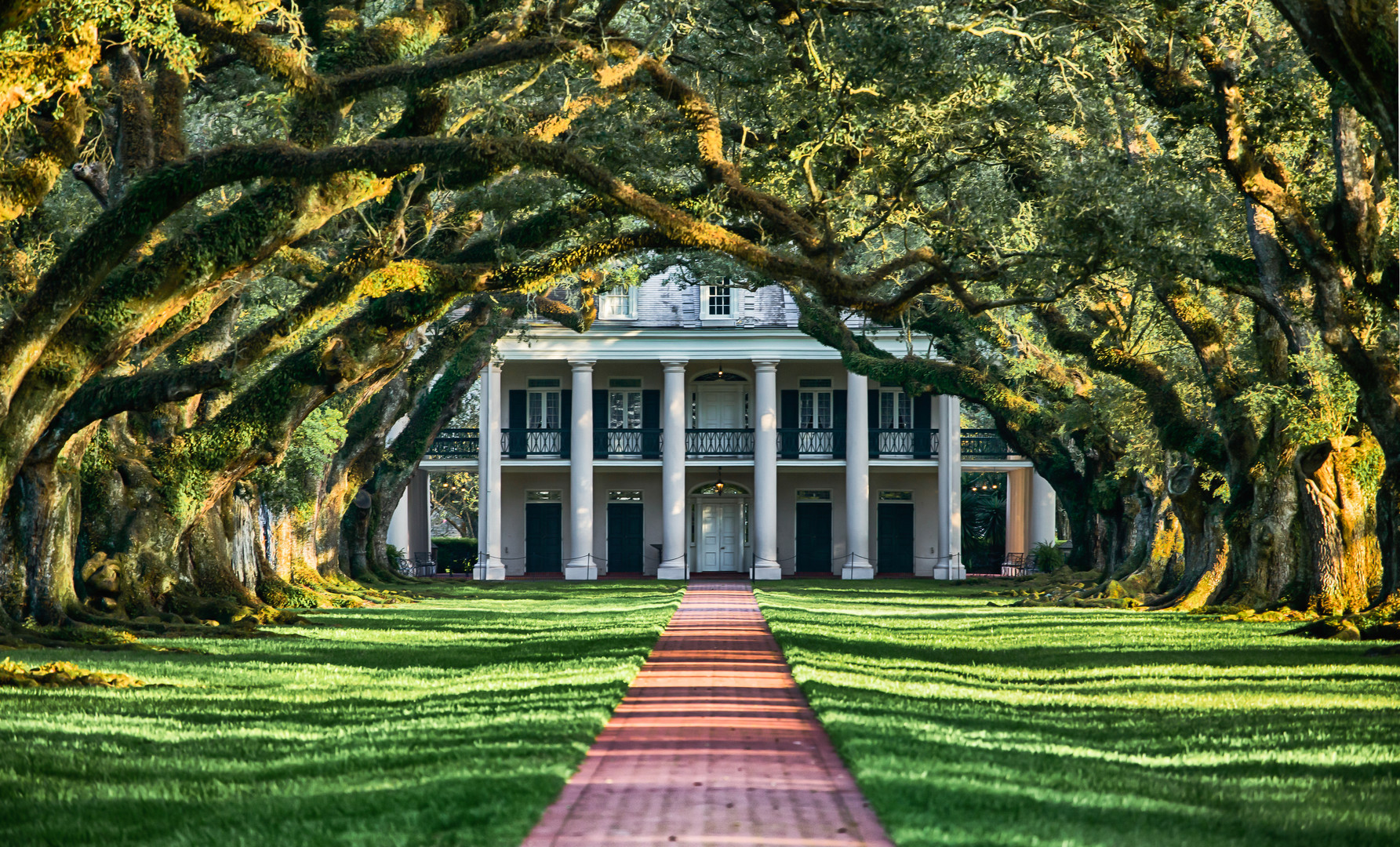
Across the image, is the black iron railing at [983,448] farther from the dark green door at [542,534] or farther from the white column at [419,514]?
the white column at [419,514]

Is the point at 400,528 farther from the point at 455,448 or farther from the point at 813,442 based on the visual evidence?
the point at 813,442

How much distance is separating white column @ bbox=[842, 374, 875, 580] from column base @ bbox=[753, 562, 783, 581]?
1896 mm

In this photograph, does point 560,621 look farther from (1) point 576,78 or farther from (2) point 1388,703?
(2) point 1388,703

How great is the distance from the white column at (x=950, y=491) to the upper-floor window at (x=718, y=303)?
6593mm

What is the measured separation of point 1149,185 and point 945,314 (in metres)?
13.3

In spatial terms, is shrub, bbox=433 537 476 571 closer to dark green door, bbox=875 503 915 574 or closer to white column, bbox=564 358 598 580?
white column, bbox=564 358 598 580

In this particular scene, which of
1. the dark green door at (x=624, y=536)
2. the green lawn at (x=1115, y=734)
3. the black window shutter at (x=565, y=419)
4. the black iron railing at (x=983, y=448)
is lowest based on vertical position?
the green lawn at (x=1115, y=734)

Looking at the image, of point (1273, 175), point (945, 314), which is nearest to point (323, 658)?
point (1273, 175)

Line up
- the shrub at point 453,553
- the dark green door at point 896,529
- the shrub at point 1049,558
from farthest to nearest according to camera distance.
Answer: the shrub at point 453,553 → the dark green door at point 896,529 → the shrub at point 1049,558

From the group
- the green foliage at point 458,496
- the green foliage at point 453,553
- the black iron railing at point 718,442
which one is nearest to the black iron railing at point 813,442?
the black iron railing at point 718,442

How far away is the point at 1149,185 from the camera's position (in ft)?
56.1

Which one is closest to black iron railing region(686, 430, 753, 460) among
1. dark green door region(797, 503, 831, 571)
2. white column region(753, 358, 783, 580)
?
white column region(753, 358, 783, 580)

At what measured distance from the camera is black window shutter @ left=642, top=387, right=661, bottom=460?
44000 millimetres

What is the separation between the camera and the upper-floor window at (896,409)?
147ft
